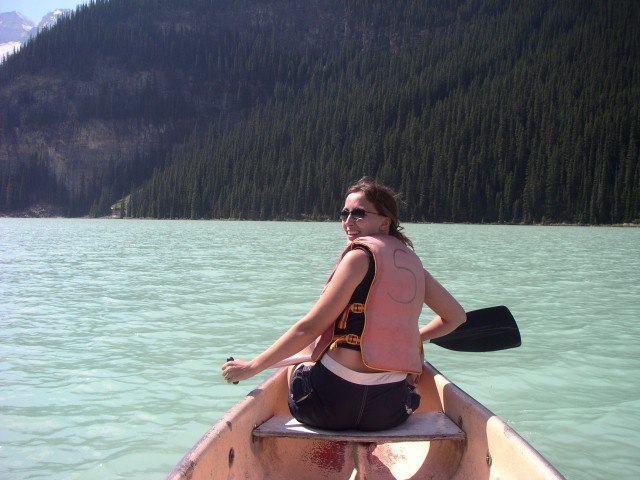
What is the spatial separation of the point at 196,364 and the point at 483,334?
3.65 meters

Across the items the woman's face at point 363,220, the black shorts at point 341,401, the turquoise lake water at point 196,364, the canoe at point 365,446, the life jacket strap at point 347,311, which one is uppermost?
the woman's face at point 363,220

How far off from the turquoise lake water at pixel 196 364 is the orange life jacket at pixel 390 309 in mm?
2113

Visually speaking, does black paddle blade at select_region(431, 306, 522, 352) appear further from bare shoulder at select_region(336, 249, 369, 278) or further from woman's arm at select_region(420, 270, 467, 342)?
bare shoulder at select_region(336, 249, 369, 278)

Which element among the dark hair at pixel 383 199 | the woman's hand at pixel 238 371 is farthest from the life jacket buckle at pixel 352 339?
the dark hair at pixel 383 199

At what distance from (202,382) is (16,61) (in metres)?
142

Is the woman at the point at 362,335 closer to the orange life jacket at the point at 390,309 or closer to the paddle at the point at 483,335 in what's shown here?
the orange life jacket at the point at 390,309

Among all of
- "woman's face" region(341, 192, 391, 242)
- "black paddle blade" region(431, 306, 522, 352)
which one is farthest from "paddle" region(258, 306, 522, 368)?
Result: "woman's face" region(341, 192, 391, 242)

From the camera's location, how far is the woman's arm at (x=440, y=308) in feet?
12.9

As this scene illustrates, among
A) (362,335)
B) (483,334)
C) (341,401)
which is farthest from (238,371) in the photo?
(483,334)

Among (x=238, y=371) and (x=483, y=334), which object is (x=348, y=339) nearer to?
(x=238, y=371)

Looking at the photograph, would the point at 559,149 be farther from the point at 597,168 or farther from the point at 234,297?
the point at 234,297

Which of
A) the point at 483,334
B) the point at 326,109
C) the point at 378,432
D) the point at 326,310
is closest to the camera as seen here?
the point at 326,310

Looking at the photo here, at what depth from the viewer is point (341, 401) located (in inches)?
140

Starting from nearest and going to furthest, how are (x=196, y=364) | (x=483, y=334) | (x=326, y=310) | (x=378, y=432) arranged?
1. (x=326, y=310)
2. (x=378, y=432)
3. (x=483, y=334)
4. (x=196, y=364)
